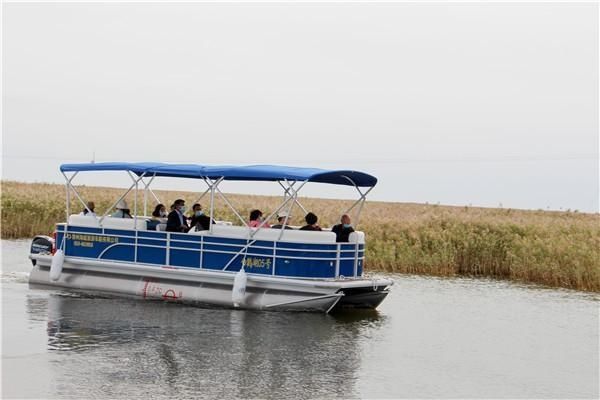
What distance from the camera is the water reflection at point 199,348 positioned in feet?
38.8

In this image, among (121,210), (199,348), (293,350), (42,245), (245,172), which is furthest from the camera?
(42,245)

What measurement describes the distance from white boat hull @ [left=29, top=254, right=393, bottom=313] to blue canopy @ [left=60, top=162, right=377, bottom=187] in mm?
2022

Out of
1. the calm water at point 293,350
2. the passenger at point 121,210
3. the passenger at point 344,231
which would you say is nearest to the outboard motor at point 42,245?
the calm water at point 293,350

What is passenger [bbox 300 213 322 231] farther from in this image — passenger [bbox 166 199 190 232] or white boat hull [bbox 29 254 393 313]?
passenger [bbox 166 199 190 232]

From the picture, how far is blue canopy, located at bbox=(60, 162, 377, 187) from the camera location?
18.1m

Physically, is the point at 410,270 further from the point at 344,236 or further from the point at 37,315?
the point at 37,315

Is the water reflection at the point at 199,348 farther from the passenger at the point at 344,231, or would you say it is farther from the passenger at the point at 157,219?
the passenger at the point at 157,219

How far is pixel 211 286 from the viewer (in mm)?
18766

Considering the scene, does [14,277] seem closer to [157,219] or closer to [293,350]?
[157,219]

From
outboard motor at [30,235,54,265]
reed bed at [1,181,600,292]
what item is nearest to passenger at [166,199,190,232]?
outboard motor at [30,235,54,265]

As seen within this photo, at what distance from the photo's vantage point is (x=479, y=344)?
1614cm

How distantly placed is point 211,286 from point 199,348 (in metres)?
4.50

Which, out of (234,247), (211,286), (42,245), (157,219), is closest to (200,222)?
(157,219)

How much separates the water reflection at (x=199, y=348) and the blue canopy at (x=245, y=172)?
9.07 ft
